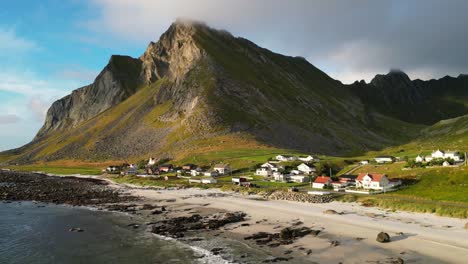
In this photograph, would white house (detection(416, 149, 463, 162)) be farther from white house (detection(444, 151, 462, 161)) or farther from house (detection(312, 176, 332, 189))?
house (detection(312, 176, 332, 189))

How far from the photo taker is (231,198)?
81188 mm

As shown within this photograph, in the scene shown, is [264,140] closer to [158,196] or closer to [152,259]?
[158,196]

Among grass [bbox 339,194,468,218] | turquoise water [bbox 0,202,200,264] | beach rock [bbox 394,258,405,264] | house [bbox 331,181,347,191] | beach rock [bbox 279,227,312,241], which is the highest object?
house [bbox 331,181,347,191]

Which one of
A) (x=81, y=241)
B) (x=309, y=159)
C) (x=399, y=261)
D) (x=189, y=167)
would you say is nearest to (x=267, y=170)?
(x=309, y=159)

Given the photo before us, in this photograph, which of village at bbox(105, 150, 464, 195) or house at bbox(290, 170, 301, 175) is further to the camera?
house at bbox(290, 170, 301, 175)

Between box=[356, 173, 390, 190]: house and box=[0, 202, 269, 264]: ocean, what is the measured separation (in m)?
43.5

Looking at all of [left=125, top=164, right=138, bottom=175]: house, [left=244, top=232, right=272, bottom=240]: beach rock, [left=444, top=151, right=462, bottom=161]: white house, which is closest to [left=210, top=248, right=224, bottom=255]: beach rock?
[left=244, top=232, right=272, bottom=240]: beach rock

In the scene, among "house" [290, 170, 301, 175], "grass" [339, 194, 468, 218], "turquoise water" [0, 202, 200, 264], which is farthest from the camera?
"house" [290, 170, 301, 175]

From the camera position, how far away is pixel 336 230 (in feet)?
160

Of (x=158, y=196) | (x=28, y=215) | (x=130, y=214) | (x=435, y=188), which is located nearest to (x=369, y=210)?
(x=435, y=188)

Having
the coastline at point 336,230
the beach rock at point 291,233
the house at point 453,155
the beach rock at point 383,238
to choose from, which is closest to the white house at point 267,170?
the coastline at point 336,230

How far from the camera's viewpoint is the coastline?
38031 millimetres

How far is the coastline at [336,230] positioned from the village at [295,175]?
616 inches

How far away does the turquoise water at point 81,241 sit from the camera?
41906mm
